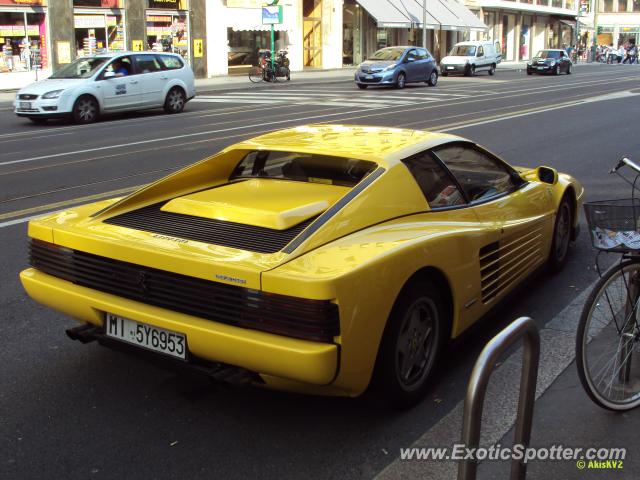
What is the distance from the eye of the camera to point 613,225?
3441 millimetres

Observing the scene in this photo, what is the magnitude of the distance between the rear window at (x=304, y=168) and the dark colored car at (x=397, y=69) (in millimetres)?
23356

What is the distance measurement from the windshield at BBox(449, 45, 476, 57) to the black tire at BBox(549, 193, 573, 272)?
35.1m

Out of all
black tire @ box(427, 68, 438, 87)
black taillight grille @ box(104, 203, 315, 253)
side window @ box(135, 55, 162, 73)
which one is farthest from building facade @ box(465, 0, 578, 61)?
black taillight grille @ box(104, 203, 315, 253)

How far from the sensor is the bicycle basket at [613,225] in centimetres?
343

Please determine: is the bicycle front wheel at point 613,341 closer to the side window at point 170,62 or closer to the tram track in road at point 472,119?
the tram track in road at point 472,119

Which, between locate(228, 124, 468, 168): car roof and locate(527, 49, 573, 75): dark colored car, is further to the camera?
locate(527, 49, 573, 75): dark colored car

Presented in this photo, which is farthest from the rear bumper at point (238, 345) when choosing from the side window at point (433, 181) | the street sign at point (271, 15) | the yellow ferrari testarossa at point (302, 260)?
the street sign at point (271, 15)

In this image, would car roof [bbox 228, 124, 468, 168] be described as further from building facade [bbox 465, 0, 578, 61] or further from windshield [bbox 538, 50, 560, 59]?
building facade [bbox 465, 0, 578, 61]

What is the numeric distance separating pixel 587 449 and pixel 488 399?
591mm

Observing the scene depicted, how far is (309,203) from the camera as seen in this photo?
4074 mm

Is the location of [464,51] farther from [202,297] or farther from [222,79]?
[202,297]

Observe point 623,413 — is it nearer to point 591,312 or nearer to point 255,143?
point 591,312

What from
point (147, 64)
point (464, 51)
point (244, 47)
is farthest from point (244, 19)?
point (147, 64)

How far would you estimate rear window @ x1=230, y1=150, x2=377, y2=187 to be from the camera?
14.4 feet
